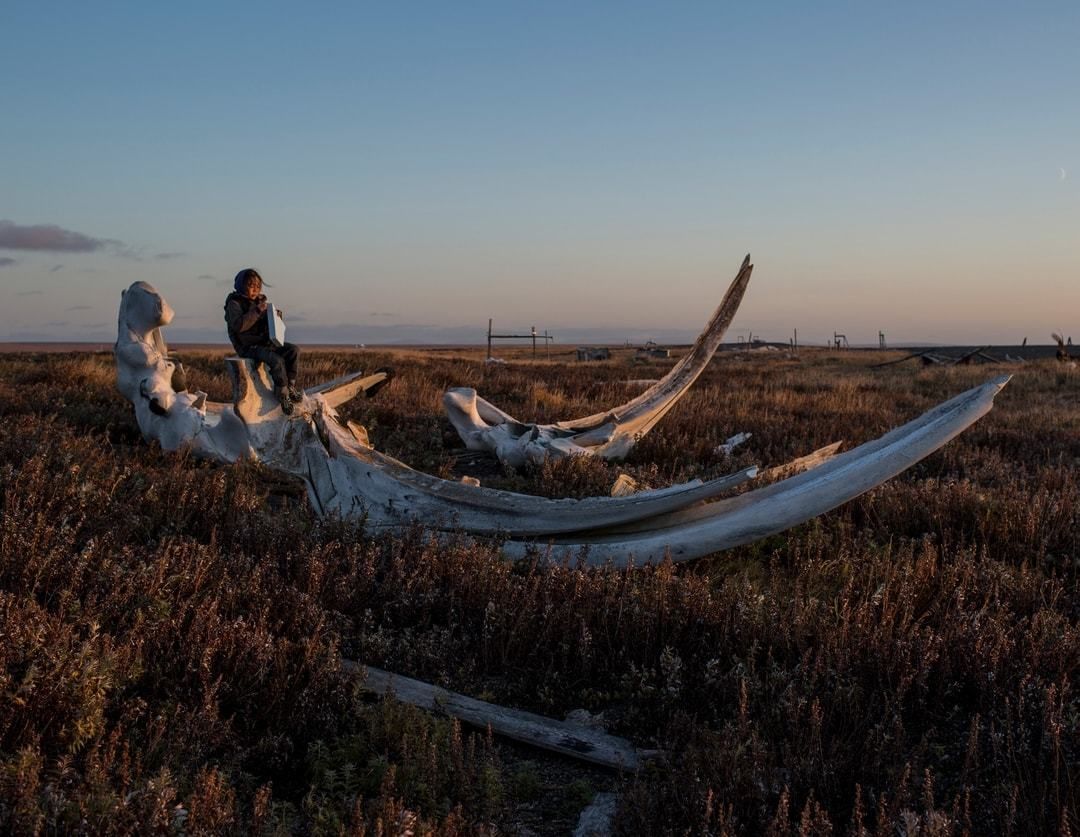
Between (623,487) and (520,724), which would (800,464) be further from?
(520,724)

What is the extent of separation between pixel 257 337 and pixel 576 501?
13.0 ft

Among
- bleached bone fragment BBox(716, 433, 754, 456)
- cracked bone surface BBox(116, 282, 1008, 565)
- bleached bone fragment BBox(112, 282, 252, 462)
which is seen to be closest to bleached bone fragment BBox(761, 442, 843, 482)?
cracked bone surface BBox(116, 282, 1008, 565)

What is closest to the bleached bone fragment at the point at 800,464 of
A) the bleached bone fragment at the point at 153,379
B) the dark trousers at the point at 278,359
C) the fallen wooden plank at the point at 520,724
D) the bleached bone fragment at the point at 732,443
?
the bleached bone fragment at the point at 732,443

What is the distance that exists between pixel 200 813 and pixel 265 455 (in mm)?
5093

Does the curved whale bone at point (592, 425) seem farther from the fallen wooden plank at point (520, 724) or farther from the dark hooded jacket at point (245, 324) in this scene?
the fallen wooden plank at point (520, 724)

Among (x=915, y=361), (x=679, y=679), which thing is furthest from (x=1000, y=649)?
(x=915, y=361)

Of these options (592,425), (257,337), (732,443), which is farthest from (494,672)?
(732,443)

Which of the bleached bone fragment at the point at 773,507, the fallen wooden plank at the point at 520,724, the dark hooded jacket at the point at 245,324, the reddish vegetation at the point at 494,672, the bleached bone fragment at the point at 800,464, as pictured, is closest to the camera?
the reddish vegetation at the point at 494,672

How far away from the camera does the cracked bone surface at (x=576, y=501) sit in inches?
157

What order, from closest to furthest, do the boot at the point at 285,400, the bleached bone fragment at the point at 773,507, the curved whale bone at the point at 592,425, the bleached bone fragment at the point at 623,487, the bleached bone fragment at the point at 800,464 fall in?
the bleached bone fragment at the point at 773,507
the bleached bone fragment at the point at 800,464
the bleached bone fragment at the point at 623,487
the boot at the point at 285,400
the curved whale bone at the point at 592,425

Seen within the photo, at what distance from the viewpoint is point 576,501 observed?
4891 mm

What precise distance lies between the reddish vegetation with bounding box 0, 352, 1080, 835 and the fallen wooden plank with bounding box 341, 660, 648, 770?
0.08 meters

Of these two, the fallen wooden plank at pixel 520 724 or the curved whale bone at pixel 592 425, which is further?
the curved whale bone at pixel 592 425

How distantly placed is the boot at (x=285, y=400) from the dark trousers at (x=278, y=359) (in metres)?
0.04
